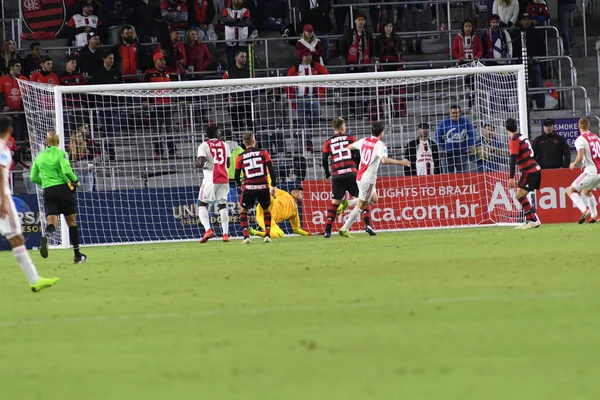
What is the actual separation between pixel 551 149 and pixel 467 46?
4049mm

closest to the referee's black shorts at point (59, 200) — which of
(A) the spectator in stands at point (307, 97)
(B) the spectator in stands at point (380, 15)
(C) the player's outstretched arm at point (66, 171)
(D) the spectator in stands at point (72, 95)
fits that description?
(C) the player's outstretched arm at point (66, 171)

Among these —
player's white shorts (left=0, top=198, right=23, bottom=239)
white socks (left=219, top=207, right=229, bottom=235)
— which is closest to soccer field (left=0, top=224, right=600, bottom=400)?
player's white shorts (left=0, top=198, right=23, bottom=239)

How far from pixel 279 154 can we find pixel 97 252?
18.8ft

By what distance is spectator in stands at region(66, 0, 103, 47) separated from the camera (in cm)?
2553

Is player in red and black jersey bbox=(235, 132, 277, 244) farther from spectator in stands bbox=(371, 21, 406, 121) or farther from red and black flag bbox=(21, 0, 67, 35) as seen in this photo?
red and black flag bbox=(21, 0, 67, 35)

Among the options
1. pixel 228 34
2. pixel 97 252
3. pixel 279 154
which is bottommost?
pixel 97 252

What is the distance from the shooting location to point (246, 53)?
81.0ft

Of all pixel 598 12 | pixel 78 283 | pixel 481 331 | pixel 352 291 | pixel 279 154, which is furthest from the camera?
pixel 598 12

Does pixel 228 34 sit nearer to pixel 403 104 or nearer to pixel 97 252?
pixel 403 104

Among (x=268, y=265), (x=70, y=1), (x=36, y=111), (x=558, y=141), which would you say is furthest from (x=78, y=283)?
(x=70, y=1)

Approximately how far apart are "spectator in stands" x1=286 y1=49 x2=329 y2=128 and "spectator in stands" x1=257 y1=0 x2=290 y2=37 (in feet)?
9.93

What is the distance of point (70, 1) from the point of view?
26.3 m

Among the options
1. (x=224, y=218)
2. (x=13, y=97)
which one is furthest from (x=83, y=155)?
(x=224, y=218)

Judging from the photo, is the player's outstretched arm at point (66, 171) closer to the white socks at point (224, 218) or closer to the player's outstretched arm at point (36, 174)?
the player's outstretched arm at point (36, 174)
